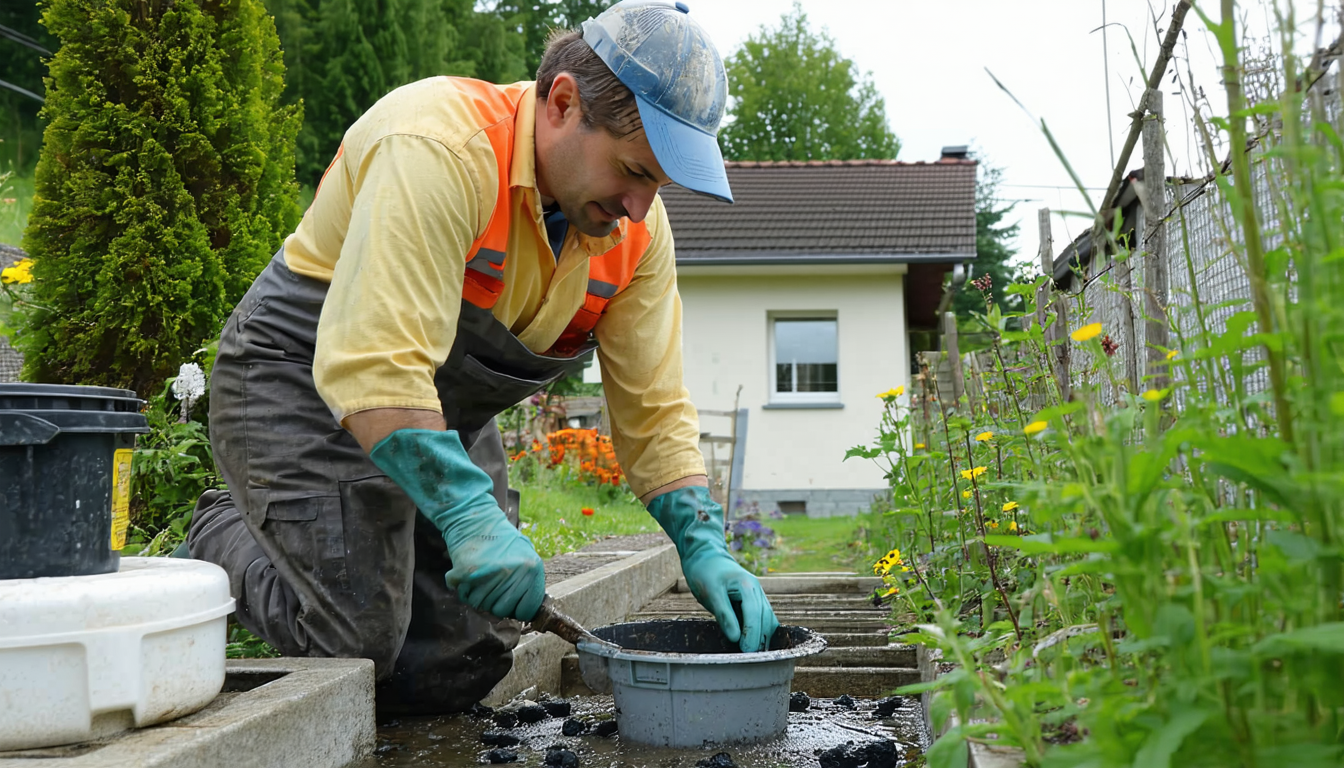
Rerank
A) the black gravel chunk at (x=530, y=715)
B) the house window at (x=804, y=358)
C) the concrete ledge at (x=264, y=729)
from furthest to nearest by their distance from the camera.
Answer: the house window at (x=804, y=358) < the black gravel chunk at (x=530, y=715) < the concrete ledge at (x=264, y=729)

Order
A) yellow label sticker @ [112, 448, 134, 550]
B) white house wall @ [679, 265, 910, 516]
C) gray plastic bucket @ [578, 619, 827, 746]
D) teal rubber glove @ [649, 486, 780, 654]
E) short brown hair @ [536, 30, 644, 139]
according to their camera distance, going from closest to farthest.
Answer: yellow label sticker @ [112, 448, 134, 550], gray plastic bucket @ [578, 619, 827, 746], short brown hair @ [536, 30, 644, 139], teal rubber glove @ [649, 486, 780, 654], white house wall @ [679, 265, 910, 516]

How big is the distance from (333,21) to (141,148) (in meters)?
13.9

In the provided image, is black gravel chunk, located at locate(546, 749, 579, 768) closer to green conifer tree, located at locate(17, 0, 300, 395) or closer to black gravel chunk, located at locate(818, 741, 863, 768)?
black gravel chunk, located at locate(818, 741, 863, 768)

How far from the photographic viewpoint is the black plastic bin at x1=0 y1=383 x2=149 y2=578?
5.52ft

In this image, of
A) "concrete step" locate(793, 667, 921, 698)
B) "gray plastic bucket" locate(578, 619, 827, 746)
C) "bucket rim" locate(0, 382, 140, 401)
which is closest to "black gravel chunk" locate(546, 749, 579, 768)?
"gray plastic bucket" locate(578, 619, 827, 746)

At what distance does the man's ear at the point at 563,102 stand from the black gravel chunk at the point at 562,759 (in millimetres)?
1446

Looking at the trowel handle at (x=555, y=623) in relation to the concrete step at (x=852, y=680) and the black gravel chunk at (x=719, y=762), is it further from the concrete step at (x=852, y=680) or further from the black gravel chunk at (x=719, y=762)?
the concrete step at (x=852, y=680)

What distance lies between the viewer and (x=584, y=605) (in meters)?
3.65

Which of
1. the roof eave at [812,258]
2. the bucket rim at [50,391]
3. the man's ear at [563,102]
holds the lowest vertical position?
the bucket rim at [50,391]

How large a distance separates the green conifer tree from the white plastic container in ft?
9.27

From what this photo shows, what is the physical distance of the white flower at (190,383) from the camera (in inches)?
152

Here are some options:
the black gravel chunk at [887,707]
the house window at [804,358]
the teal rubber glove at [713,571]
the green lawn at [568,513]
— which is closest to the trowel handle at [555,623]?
the teal rubber glove at [713,571]

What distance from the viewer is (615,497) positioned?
941cm

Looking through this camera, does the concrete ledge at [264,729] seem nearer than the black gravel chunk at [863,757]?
Yes
